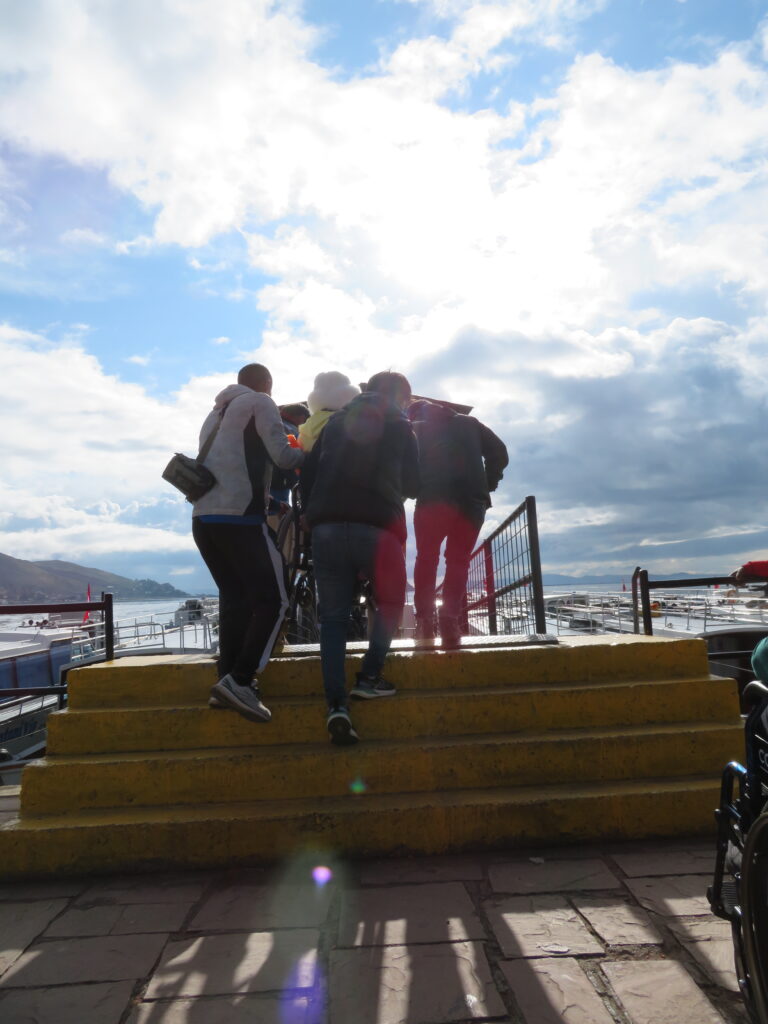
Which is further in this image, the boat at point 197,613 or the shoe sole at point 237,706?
the boat at point 197,613

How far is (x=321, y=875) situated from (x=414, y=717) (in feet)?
3.04

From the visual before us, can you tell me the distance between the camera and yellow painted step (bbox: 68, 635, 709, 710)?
3.74 metres

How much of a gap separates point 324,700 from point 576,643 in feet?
5.33

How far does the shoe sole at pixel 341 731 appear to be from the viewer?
3.26 m

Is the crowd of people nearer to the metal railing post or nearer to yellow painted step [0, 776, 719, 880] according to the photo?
yellow painted step [0, 776, 719, 880]

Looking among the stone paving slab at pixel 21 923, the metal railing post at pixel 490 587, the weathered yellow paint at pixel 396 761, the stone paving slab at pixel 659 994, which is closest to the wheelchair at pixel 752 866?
the stone paving slab at pixel 659 994

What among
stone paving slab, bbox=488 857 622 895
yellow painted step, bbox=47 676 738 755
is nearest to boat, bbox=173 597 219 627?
yellow painted step, bbox=47 676 738 755

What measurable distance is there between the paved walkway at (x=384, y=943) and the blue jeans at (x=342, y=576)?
0.88 meters

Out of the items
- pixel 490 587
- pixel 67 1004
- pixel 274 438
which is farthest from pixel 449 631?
pixel 490 587

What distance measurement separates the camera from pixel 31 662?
11.7 metres

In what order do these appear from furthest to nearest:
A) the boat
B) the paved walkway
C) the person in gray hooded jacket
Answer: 1. the boat
2. the person in gray hooded jacket
3. the paved walkway

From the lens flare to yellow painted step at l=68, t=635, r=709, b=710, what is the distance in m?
1.03

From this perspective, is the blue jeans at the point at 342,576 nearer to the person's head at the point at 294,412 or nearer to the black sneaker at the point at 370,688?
the black sneaker at the point at 370,688

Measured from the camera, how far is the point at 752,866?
165cm
